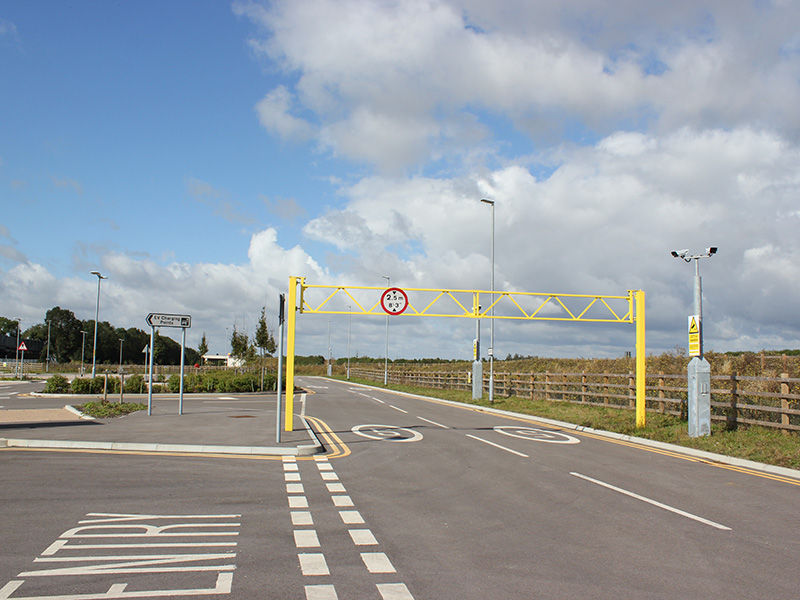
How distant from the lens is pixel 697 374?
56.0ft

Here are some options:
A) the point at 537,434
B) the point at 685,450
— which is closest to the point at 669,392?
the point at 537,434

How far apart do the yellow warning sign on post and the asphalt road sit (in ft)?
16.1

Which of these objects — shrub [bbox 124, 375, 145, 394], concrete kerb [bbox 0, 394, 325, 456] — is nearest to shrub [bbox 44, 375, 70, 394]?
shrub [bbox 124, 375, 145, 394]

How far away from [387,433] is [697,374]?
8.60 m

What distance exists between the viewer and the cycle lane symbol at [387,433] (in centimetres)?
1653

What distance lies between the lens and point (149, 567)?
230 inches

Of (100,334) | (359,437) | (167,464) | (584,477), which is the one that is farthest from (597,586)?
(100,334)

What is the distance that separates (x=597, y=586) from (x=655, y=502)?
4.26m

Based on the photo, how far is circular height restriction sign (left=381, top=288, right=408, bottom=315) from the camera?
75.0 feet

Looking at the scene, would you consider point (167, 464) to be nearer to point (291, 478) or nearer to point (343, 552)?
point (291, 478)

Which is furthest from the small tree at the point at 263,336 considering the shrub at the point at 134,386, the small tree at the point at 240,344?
the shrub at the point at 134,386

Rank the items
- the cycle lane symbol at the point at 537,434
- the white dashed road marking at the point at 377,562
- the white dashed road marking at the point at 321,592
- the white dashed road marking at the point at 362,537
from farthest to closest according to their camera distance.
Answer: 1. the cycle lane symbol at the point at 537,434
2. the white dashed road marking at the point at 362,537
3. the white dashed road marking at the point at 377,562
4. the white dashed road marking at the point at 321,592

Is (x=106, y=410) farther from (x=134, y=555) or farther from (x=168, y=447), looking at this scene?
(x=134, y=555)

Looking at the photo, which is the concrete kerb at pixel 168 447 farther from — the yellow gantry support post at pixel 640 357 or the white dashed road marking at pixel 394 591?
the yellow gantry support post at pixel 640 357
